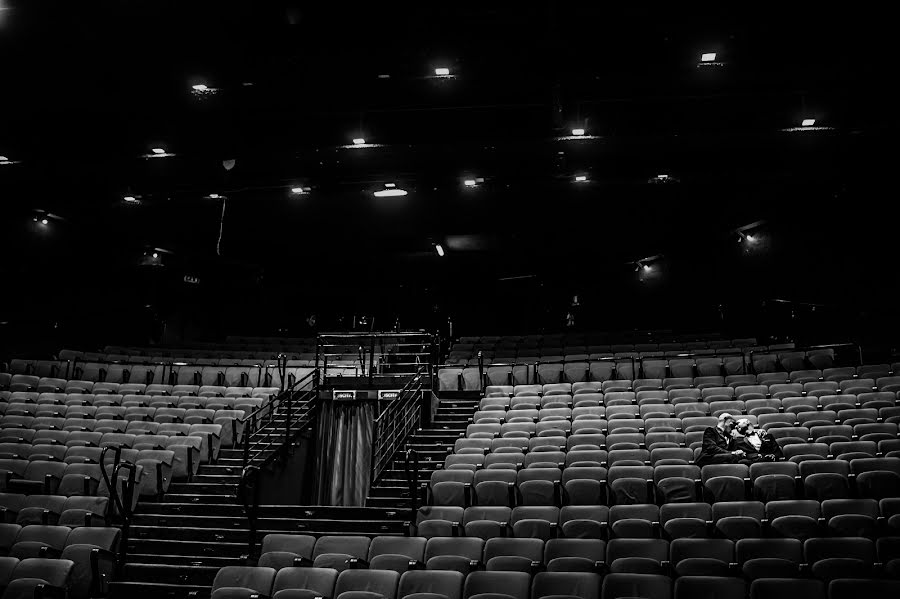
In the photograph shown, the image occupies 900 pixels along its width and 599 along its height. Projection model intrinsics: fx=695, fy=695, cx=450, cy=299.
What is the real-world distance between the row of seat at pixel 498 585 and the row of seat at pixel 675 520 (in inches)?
33.3

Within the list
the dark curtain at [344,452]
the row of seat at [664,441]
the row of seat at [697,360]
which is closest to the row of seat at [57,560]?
the dark curtain at [344,452]

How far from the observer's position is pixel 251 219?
13.2 m

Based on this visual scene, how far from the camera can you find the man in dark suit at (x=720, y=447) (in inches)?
237

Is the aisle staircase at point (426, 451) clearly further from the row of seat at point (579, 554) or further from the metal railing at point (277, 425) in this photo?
the metal railing at point (277, 425)

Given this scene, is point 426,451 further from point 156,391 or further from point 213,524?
point 156,391

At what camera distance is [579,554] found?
189 inches

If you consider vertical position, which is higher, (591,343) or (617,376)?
(591,343)

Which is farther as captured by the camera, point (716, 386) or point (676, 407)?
point (716, 386)

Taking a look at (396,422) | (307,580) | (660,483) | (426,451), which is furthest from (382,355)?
(307,580)

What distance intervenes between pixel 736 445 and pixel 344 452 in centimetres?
436

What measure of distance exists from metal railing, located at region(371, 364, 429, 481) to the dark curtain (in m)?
0.42

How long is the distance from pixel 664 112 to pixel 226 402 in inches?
269

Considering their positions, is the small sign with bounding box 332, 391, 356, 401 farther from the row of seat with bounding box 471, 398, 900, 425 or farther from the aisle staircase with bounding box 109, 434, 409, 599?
the aisle staircase with bounding box 109, 434, 409, 599

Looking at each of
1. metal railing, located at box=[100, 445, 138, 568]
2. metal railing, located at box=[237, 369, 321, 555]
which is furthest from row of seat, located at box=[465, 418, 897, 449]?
metal railing, located at box=[100, 445, 138, 568]
